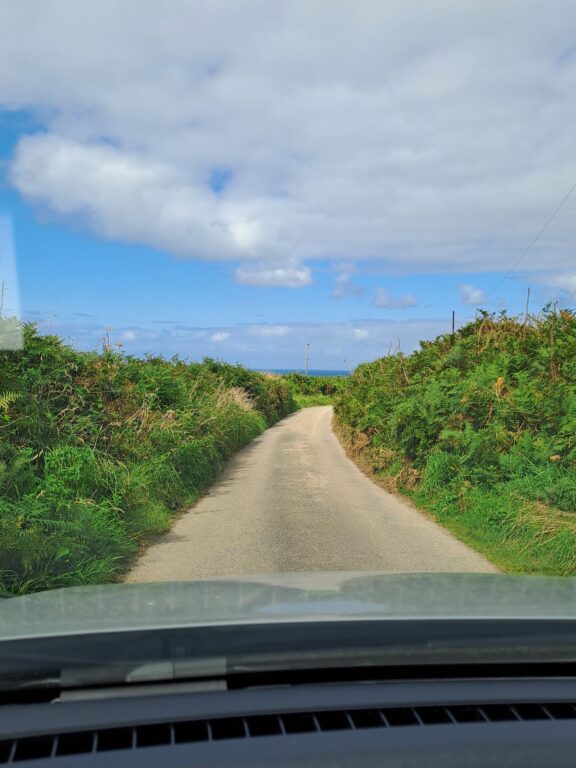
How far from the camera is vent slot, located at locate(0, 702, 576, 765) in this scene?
1.97 m

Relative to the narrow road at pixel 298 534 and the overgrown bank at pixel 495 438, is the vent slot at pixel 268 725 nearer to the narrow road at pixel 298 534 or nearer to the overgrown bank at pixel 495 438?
the narrow road at pixel 298 534

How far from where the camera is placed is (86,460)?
30.5 ft

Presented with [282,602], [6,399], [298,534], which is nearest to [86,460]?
[6,399]

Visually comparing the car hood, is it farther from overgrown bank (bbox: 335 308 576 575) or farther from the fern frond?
the fern frond

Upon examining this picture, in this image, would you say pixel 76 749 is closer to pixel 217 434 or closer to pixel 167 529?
pixel 167 529

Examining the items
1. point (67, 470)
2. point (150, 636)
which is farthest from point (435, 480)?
point (150, 636)

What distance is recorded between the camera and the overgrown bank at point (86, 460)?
21.9ft

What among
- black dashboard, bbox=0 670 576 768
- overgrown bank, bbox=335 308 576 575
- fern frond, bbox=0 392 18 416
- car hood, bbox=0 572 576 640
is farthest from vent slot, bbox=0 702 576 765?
fern frond, bbox=0 392 18 416

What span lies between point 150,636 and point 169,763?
56 cm

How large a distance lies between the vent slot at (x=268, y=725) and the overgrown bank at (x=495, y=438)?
5216mm

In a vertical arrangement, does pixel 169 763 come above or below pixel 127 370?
below

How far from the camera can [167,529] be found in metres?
9.48

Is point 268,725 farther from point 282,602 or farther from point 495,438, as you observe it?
point 495,438

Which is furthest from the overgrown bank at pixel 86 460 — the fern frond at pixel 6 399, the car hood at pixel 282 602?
the car hood at pixel 282 602
